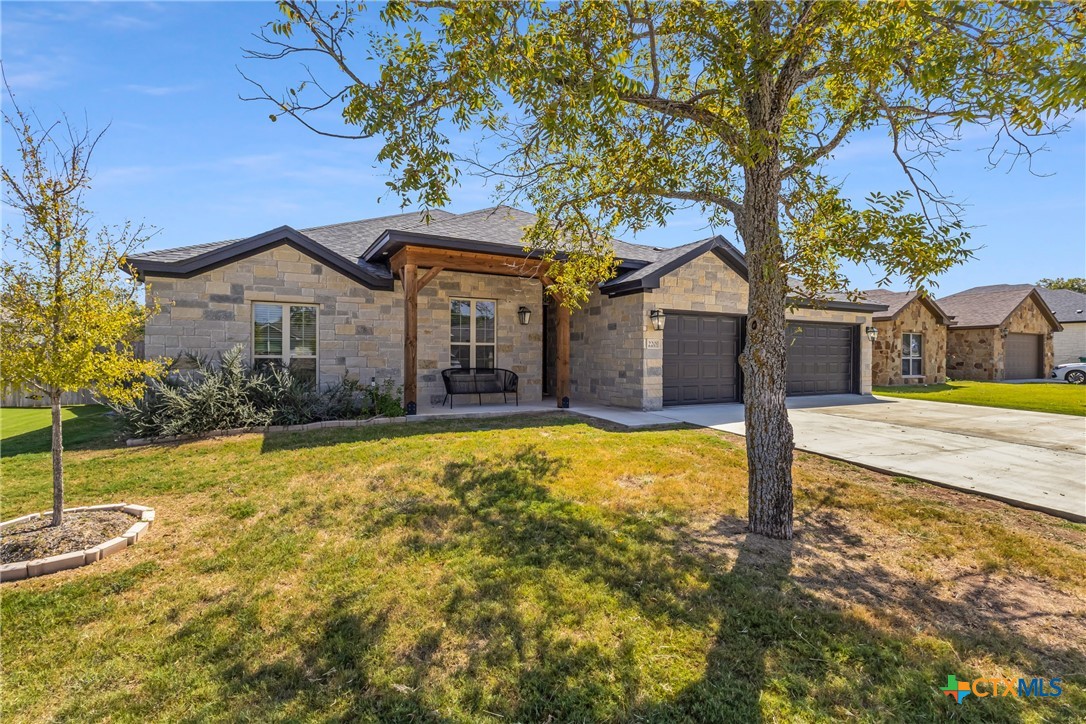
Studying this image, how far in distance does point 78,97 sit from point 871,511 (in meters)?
7.86

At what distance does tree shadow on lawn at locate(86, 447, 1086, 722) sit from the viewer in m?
2.05

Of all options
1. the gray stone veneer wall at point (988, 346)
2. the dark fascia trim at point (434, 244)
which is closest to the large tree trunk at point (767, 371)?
the dark fascia trim at point (434, 244)

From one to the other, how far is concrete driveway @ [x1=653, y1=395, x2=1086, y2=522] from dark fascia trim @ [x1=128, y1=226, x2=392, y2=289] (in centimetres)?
680

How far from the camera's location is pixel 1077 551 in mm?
3559

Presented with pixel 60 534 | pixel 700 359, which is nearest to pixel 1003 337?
pixel 700 359

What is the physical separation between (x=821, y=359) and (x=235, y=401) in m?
13.9

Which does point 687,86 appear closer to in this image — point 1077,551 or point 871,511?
point 871,511

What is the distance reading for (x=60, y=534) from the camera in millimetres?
3555

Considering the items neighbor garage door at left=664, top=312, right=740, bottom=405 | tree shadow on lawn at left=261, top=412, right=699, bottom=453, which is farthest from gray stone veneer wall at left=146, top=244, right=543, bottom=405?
neighbor garage door at left=664, top=312, right=740, bottom=405

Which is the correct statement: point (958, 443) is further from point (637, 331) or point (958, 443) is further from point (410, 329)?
point (410, 329)

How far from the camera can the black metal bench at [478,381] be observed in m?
10.4

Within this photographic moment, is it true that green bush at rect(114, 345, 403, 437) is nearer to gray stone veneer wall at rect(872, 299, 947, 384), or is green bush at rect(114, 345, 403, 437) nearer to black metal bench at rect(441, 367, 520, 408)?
black metal bench at rect(441, 367, 520, 408)

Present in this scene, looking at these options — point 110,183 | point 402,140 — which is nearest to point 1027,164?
point 402,140

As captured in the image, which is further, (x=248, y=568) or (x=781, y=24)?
(x=781, y=24)
